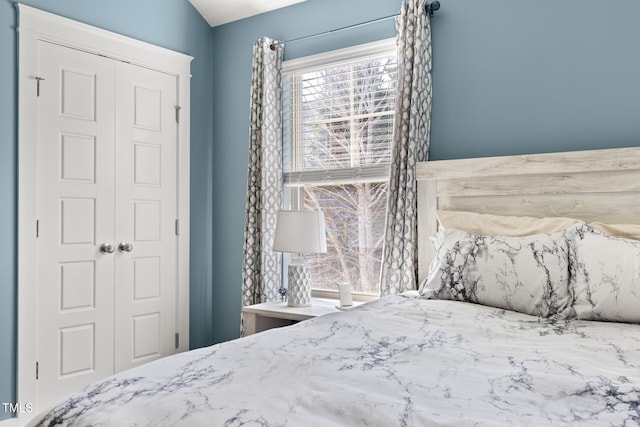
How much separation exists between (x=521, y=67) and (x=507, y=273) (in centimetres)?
117

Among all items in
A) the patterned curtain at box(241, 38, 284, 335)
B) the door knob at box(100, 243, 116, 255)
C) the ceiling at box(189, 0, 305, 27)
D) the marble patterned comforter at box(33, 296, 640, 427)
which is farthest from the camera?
the ceiling at box(189, 0, 305, 27)

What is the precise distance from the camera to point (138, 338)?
134 inches

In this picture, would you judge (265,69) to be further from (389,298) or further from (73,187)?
(389,298)

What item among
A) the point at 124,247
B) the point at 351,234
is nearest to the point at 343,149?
the point at 351,234

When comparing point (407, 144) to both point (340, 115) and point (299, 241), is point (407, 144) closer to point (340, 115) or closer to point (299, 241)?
point (340, 115)

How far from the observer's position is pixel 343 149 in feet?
11.0

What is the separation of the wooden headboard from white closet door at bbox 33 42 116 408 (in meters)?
1.92

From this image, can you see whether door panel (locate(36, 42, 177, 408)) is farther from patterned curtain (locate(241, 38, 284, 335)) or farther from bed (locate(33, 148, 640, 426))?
bed (locate(33, 148, 640, 426))

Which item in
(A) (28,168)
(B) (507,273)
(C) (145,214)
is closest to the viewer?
(B) (507,273)

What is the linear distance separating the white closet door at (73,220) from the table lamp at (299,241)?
110cm

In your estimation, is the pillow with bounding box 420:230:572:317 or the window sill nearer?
the pillow with bounding box 420:230:572:317

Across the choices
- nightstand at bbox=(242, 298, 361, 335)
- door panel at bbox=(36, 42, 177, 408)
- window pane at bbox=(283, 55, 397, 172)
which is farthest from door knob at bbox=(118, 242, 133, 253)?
window pane at bbox=(283, 55, 397, 172)

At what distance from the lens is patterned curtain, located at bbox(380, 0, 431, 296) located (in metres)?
2.85

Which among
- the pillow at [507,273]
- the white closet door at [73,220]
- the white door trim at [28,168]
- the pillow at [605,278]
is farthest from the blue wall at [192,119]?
the pillow at [605,278]
